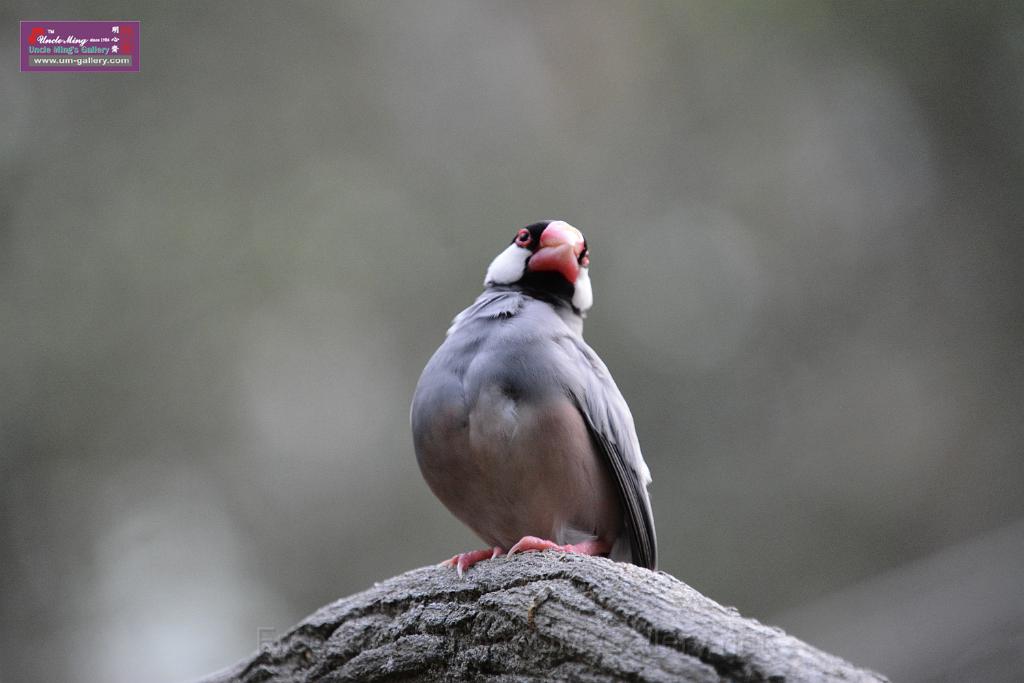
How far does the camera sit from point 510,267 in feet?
9.61

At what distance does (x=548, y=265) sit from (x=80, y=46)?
3.32 m

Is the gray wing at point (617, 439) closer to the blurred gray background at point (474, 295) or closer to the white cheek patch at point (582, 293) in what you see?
the white cheek patch at point (582, 293)

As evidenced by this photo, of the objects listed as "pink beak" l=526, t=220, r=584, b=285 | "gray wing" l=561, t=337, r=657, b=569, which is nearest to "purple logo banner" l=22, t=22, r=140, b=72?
"pink beak" l=526, t=220, r=584, b=285

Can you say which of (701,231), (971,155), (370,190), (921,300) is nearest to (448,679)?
(370,190)

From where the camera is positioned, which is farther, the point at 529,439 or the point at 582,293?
the point at 582,293

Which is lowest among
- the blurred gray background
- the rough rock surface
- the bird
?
the rough rock surface

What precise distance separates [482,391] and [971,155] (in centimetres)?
589

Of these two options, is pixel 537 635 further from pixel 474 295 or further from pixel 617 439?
pixel 474 295

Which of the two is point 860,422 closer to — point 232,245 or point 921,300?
point 921,300

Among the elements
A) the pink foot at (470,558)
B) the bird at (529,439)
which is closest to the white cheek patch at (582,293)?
the bird at (529,439)

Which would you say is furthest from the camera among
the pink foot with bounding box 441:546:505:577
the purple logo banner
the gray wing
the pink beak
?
the purple logo banner

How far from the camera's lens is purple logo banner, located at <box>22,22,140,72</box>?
4734 mm

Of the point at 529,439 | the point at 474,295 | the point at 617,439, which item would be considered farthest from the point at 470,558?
the point at 474,295

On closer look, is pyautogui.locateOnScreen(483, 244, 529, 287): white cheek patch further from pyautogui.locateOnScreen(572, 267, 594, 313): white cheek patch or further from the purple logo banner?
the purple logo banner
